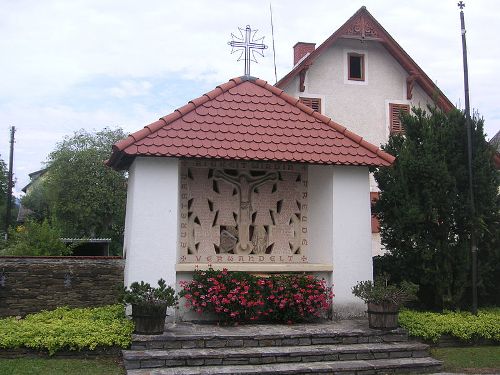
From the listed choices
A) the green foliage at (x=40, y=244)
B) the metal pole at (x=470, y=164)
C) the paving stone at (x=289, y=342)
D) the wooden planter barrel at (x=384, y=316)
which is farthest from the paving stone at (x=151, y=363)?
the green foliage at (x=40, y=244)

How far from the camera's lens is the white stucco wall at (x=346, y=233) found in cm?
1002

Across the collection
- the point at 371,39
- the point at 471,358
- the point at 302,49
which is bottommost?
the point at 471,358

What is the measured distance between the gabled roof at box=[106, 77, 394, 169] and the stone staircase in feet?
9.40

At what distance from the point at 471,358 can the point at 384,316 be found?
143cm

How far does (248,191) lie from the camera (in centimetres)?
1064

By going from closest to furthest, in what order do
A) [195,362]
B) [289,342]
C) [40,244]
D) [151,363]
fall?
[151,363]
[195,362]
[289,342]
[40,244]

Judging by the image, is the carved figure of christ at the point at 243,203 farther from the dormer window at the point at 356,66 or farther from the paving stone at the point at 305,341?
the dormer window at the point at 356,66

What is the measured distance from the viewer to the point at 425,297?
1109 centimetres

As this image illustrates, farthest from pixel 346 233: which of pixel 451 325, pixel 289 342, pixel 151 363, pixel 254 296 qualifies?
pixel 151 363

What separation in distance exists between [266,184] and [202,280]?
2.41 metres

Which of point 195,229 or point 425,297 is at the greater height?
point 195,229

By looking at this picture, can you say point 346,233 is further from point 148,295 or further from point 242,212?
point 148,295

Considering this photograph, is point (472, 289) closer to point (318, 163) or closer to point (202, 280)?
point (318, 163)

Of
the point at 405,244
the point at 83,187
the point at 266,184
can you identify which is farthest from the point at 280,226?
the point at 83,187
